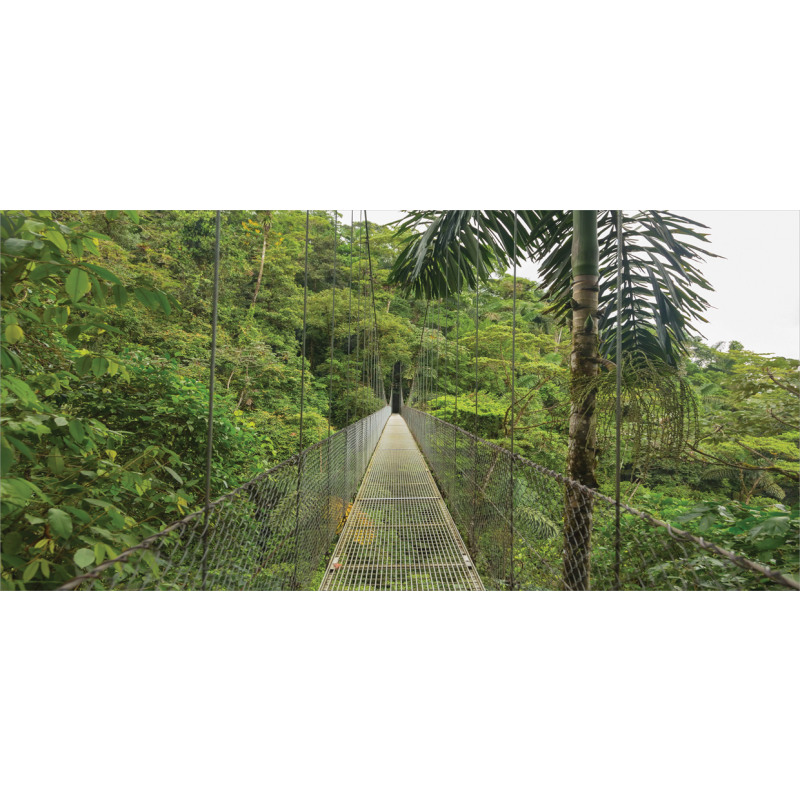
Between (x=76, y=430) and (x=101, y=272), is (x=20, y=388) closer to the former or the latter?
(x=76, y=430)

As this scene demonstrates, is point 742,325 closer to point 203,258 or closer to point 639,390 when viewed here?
point 639,390

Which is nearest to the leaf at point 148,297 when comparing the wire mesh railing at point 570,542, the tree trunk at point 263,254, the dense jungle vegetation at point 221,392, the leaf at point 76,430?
the dense jungle vegetation at point 221,392

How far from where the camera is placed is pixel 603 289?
2.53 meters

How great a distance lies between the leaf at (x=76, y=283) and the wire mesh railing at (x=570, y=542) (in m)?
1.09

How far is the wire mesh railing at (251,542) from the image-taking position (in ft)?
2.86

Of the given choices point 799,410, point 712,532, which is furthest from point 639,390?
point 799,410

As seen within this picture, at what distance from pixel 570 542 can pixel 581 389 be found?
58 centimetres

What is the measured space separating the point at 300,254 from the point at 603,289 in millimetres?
5020

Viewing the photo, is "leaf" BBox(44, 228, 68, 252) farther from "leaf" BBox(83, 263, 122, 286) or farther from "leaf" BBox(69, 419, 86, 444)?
"leaf" BBox(69, 419, 86, 444)

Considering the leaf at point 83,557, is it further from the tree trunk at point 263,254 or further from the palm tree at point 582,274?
the tree trunk at point 263,254

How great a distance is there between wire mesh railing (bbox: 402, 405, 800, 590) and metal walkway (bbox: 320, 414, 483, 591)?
0.44 feet

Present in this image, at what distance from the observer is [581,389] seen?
1.66m

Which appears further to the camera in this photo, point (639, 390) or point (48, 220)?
point (639, 390)

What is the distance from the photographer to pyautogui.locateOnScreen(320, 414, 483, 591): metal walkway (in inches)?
66.4
